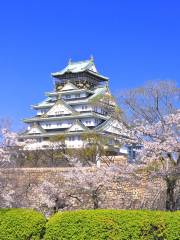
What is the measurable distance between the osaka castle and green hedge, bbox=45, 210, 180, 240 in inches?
1231

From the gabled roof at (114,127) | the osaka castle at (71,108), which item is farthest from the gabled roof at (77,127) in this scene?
the gabled roof at (114,127)

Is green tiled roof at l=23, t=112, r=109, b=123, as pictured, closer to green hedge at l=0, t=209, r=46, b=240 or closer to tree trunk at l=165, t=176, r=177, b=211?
tree trunk at l=165, t=176, r=177, b=211

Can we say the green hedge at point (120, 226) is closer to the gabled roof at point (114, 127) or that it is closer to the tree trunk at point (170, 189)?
the tree trunk at point (170, 189)

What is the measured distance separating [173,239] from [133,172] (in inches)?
207

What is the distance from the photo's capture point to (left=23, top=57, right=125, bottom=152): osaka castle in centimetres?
4416

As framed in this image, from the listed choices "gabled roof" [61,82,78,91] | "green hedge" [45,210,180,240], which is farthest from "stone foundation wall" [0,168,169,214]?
"gabled roof" [61,82,78,91]

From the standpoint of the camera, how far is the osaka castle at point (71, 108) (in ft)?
145

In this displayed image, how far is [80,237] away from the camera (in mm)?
9523

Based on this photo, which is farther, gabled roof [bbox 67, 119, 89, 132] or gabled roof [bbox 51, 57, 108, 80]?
gabled roof [bbox 51, 57, 108, 80]

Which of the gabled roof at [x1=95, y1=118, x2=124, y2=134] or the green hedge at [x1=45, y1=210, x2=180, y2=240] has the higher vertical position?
the gabled roof at [x1=95, y1=118, x2=124, y2=134]

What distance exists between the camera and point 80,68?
173 ft

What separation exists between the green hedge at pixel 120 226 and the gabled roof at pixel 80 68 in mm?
42146

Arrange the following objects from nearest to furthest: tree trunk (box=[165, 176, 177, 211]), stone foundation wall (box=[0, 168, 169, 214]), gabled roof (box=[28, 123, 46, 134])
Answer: tree trunk (box=[165, 176, 177, 211]) → stone foundation wall (box=[0, 168, 169, 214]) → gabled roof (box=[28, 123, 46, 134])

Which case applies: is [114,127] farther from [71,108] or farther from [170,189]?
[71,108]
